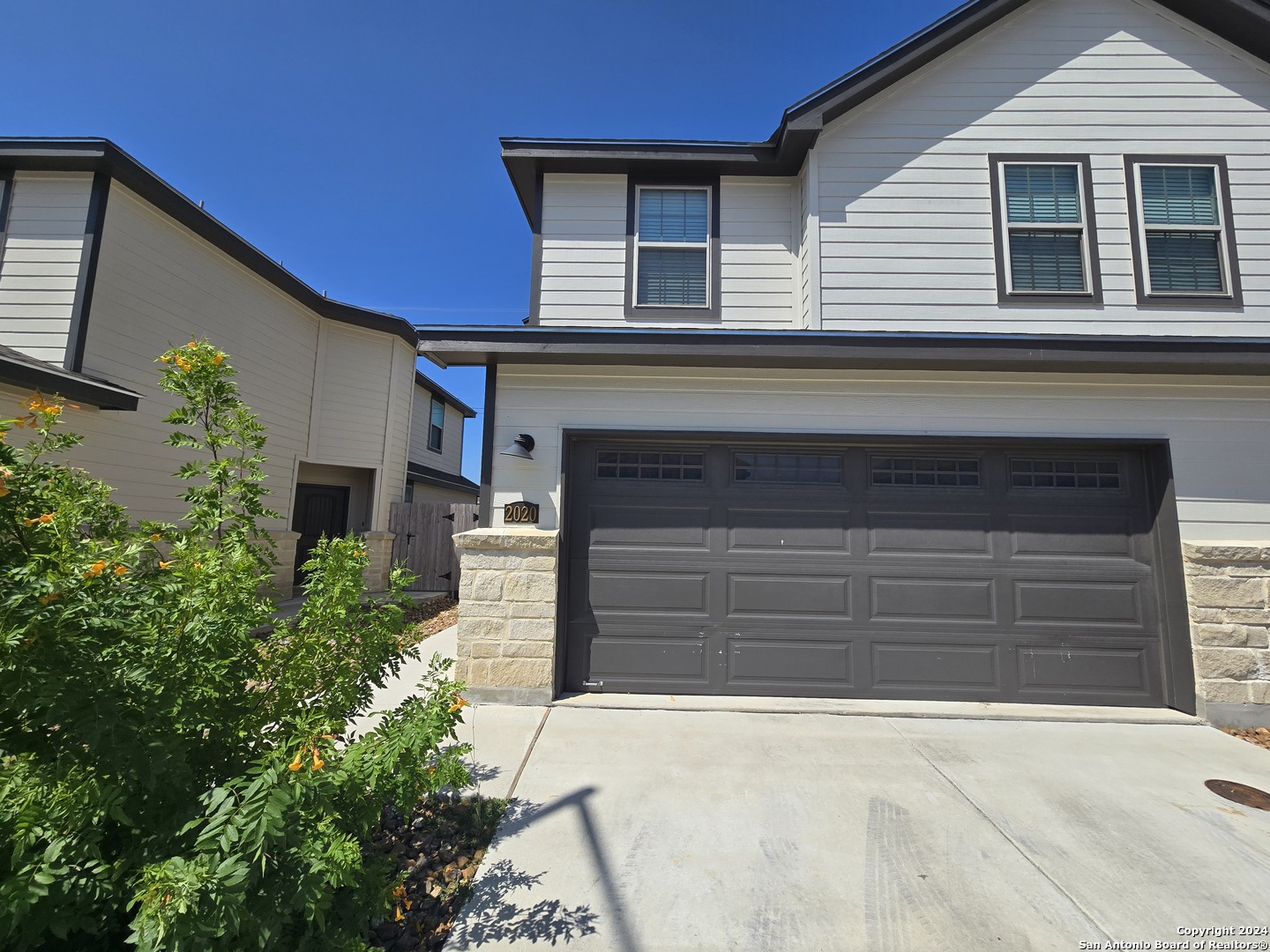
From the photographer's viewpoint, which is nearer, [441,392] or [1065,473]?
[1065,473]

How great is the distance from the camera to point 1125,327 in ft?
16.8

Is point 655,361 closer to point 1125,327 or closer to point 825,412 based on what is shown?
point 825,412

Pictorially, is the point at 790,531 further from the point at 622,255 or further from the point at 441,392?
the point at 441,392

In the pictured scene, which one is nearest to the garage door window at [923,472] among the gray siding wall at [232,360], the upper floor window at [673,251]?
the upper floor window at [673,251]

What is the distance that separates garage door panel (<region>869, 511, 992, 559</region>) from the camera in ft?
16.8

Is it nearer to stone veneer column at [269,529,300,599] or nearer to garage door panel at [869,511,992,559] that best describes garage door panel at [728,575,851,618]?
garage door panel at [869,511,992,559]

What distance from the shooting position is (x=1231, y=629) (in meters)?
4.74

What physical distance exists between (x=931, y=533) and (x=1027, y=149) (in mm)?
3947

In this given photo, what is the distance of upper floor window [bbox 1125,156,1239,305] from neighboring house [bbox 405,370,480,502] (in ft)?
39.7

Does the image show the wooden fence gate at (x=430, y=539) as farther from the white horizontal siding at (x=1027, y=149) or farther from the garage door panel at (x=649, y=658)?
the white horizontal siding at (x=1027, y=149)

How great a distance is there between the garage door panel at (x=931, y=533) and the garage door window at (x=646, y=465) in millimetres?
1733

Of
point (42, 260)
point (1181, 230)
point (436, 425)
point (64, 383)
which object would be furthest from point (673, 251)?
point (436, 425)

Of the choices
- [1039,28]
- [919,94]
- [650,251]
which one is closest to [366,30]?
[650,251]

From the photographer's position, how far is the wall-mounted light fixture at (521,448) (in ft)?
16.5
